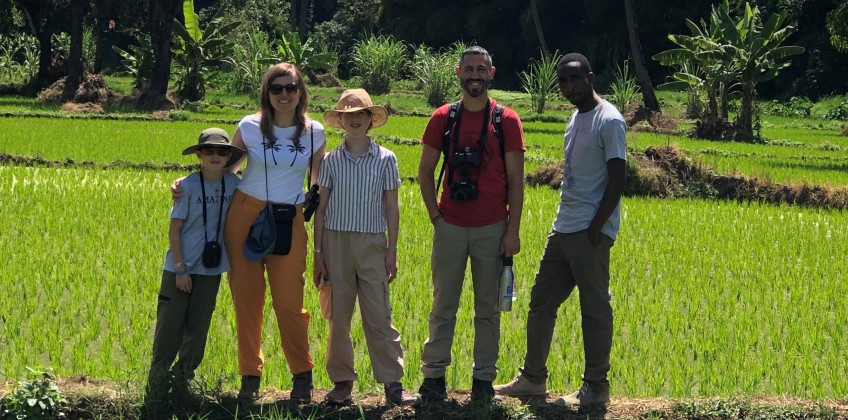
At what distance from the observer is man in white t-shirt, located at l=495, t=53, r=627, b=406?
15.6 feet

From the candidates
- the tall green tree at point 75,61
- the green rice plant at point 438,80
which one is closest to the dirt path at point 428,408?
the tall green tree at point 75,61

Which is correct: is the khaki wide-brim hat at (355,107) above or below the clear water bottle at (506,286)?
above

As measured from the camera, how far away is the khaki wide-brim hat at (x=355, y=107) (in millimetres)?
4742

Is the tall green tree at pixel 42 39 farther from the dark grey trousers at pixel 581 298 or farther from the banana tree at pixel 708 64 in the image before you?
the dark grey trousers at pixel 581 298

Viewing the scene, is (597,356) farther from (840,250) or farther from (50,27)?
(50,27)

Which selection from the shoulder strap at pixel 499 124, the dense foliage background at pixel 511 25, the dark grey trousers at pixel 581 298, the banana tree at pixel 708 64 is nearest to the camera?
the shoulder strap at pixel 499 124

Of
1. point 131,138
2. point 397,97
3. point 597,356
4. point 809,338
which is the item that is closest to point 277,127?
point 597,356

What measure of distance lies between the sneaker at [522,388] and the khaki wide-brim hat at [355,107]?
4.18 feet

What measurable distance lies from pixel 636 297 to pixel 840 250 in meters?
2.91

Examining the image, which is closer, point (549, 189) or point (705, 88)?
point (549, 189)

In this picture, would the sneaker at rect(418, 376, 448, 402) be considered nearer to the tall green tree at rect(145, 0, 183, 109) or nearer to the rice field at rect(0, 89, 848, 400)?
the rice field at rect(0, 89, 848, 400)

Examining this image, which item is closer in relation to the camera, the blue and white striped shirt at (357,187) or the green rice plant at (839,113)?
the blue and white striped shirt at (357,187)

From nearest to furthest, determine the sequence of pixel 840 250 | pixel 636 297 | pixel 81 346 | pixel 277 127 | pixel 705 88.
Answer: pixel 277 127, pixel 81 346, pixel 636 297, pixel 840 250, pixel 705 88

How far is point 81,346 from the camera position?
5.69 meters
